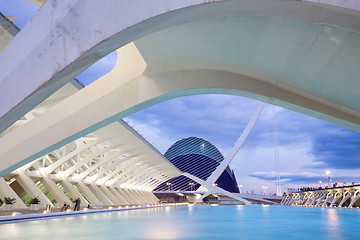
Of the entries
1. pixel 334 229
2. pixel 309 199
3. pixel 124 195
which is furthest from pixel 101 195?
pixel 309 199

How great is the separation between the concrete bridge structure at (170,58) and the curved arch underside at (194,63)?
2 cm

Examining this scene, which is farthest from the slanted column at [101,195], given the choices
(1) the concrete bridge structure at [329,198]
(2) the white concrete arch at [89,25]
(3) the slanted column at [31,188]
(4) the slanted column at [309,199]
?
(2) the white concrete arch at [89,25]

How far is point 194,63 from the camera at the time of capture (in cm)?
722

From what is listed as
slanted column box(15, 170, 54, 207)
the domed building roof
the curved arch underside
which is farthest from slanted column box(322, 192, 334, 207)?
the domed building roof

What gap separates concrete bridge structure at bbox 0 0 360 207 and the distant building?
66297 millimetres

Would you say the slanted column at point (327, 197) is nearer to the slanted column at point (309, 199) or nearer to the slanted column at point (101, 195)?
the slanted column at point (309, 199)

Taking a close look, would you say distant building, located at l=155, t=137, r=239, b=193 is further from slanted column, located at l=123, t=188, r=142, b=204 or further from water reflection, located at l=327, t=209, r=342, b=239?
water reflection, located at l=327, t=209, r=342, b=239

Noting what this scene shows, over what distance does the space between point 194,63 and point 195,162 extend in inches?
2863

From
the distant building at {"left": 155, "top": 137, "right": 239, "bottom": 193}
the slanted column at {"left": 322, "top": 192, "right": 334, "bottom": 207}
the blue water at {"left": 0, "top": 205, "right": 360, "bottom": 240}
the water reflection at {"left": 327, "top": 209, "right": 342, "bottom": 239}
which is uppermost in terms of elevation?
the distant building at {"left": 155, "top": 137, "right": 239, "bottom": 193}

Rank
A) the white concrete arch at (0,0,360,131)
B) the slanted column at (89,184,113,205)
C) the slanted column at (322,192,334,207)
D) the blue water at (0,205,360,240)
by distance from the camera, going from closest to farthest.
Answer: the white concrete arch at (0,0,360,131) < the blue water at (0,205,360,240) < the slanted column at (89,184,113,205) < the slanted column at (322,192,334,207)

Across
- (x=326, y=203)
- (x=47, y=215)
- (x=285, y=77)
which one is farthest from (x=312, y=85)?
(x=326, y=203)

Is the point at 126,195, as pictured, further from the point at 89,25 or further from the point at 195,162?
the point at 195,162

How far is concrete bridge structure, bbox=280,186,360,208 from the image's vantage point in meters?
29.6

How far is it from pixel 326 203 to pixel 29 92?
120 feet
